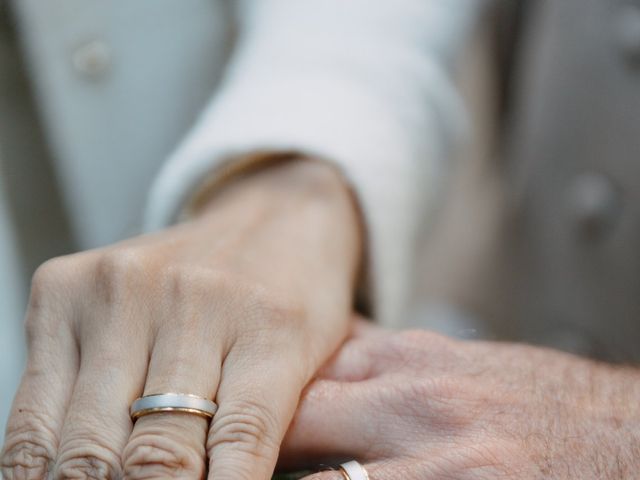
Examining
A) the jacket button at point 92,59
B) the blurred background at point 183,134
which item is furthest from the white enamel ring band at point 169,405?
the jacket button at point 92,59

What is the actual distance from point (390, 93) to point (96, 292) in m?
0.40

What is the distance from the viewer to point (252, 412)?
0.39 meters

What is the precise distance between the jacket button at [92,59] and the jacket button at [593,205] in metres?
0.65

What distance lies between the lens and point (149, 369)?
398 millimetres

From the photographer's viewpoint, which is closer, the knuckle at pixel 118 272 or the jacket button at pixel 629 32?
the knuckle at pixel 118 272

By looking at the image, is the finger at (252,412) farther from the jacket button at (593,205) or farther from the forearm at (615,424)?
the jacket button at (593,205)

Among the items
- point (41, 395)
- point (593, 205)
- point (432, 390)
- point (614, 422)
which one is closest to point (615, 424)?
point (614, 422)

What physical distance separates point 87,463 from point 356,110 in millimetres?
426

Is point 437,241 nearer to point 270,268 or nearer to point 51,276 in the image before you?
point 270,268

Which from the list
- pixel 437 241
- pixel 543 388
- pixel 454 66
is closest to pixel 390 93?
pixel 454 66

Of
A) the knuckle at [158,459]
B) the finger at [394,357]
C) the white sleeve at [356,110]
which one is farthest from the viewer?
the white sleeve at [356,110]

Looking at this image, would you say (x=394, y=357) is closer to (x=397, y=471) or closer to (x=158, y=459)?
(x=397, y=471)

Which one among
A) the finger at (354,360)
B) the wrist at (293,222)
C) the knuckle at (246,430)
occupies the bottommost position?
the knuckle at (246,430)

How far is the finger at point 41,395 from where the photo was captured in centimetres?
38
